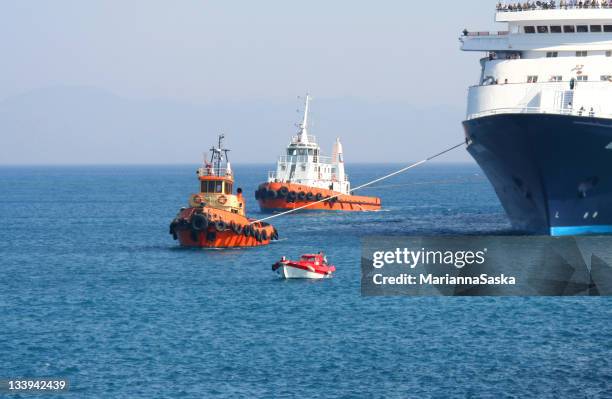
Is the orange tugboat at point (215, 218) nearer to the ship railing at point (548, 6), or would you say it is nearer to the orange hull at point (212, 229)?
the orange hull at point (212, 229)

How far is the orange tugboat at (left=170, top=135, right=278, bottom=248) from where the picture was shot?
71625 millimetres

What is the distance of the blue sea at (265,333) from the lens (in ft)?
124

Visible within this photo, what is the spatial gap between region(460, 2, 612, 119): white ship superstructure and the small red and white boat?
14.2 m

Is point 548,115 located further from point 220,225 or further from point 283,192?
point 283,192

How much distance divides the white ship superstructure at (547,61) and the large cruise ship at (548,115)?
0.19ft

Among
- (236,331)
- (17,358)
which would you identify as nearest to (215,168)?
(236,331)

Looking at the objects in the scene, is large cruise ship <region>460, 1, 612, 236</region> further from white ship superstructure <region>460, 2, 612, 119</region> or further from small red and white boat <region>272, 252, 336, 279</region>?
small red and white boat <region>272, 252, 336, 279</region>

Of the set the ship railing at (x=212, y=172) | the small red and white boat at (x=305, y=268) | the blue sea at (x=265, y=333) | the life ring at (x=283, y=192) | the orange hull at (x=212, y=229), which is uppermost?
A: the ship railing at (x=212, y=172)

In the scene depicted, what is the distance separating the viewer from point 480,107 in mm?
71188

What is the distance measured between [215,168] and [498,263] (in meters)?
32.2

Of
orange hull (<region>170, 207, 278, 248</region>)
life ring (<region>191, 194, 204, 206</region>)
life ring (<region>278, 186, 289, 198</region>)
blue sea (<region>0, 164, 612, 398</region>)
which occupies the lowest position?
blue sea (<region>0, 164, 612, 398</region>)

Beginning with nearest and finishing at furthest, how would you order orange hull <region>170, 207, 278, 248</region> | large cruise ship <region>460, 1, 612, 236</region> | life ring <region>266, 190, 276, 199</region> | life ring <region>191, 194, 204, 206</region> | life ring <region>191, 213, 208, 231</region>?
large cruise ship <region>460, 1, 612, 236</region>, life ring <region>191, 213, 208, 231</region>, orange hull <region>170, 207, 278, 248</region>, life ring <region>191, 194, 204, 206</region>, life ring <region>266, 190, 276, 199</region>

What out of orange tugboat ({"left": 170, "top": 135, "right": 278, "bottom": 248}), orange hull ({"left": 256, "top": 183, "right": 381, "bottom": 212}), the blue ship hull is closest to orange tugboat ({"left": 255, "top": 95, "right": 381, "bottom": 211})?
orange hull ({"left": 256, "top": 183, "right": 381, "bottom": 212})

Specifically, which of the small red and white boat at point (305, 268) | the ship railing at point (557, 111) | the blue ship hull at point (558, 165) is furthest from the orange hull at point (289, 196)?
the small red and white boat at point (305, 268)
